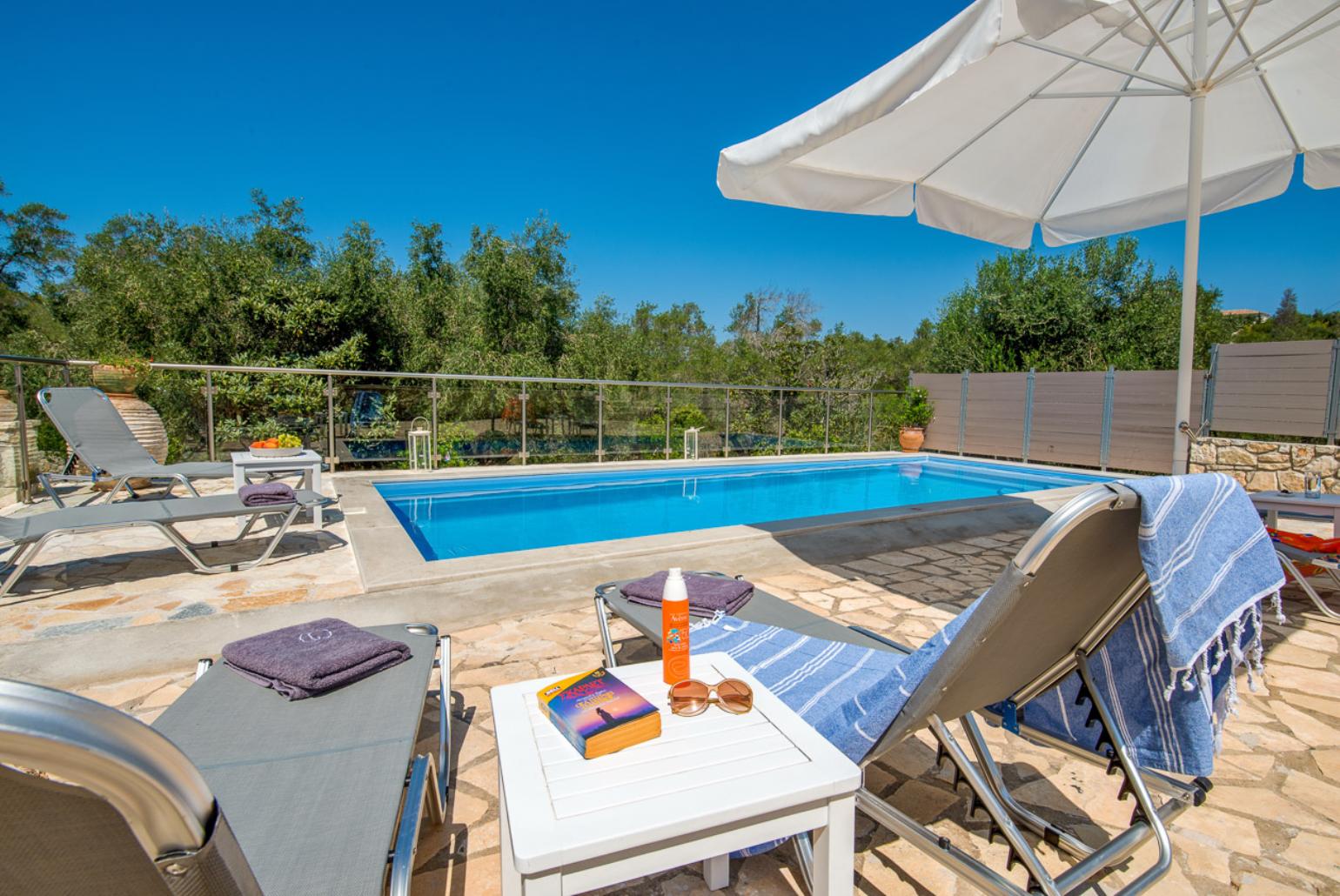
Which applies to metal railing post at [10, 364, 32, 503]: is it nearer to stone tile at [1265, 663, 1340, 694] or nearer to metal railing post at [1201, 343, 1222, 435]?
stone tile at [1265, 663, 1340, 694]

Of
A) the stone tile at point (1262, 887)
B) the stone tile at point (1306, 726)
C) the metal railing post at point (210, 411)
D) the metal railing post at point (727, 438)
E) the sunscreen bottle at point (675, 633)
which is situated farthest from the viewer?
the metal railing post at point (727, 438)

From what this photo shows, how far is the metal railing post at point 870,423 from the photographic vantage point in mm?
11555

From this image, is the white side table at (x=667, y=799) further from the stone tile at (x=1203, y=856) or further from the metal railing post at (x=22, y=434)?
the metal railing post at (x=22, y=434)

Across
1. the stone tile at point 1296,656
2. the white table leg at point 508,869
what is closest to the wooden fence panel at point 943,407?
the stone tile at point 1296,656

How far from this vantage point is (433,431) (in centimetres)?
771

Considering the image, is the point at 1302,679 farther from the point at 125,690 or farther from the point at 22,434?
the point at 22,434

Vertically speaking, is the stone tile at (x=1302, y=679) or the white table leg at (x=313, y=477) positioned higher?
the white table leg at (x=313, y=477)

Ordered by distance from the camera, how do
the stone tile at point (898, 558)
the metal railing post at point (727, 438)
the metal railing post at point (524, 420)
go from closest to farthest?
1. the stone tile at point (898, 558)
2. the metal railing post at point (524, 420)
3. the metal railing post at point (727, 438)

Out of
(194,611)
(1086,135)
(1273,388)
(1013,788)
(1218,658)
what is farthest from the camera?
(1273,388)

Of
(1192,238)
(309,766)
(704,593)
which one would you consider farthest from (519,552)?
(1192,238)

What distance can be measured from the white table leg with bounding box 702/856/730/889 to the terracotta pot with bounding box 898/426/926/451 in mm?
11598

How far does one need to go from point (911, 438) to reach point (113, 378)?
11.7 meters

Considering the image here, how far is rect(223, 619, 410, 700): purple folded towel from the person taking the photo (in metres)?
1.58

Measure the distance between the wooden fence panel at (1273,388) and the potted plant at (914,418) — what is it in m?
4.75
